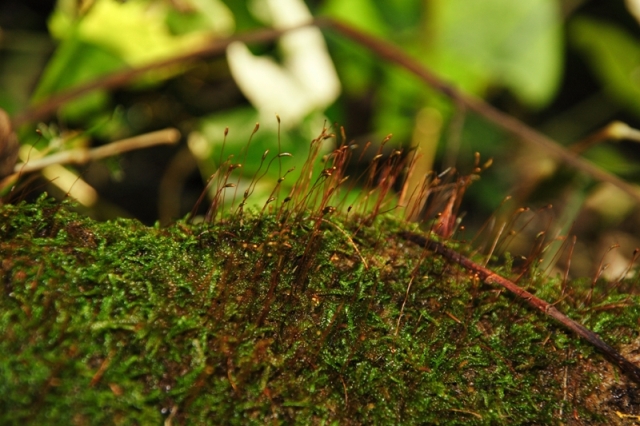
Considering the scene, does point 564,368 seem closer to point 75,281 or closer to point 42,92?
point 75,281

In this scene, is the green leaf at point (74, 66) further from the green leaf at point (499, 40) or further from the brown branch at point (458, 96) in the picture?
the green leaf at point (499, 40)

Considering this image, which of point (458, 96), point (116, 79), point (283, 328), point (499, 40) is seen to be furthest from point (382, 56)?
point (283, 328)

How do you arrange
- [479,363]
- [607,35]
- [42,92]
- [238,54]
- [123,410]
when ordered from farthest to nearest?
[607,35] → [238,54] → [42,92] → [479,363] → [123,410]

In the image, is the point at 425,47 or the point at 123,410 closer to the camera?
the point at 123,410

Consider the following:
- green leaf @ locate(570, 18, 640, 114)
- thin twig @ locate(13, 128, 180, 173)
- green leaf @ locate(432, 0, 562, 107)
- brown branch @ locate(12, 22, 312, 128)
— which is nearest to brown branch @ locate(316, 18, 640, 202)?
brown branch @ locate(12, 22, 312, 128)

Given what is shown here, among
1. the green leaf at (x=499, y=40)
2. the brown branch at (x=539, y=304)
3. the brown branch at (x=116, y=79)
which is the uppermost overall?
the brown branch at (x=116, y=79)

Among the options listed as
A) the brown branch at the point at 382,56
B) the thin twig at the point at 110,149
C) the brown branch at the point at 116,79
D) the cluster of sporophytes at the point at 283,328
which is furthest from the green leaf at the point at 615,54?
the thin twig at the point at 110,149

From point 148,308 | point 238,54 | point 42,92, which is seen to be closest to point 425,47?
point 238,54

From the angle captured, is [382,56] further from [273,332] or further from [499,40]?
[273,332]
